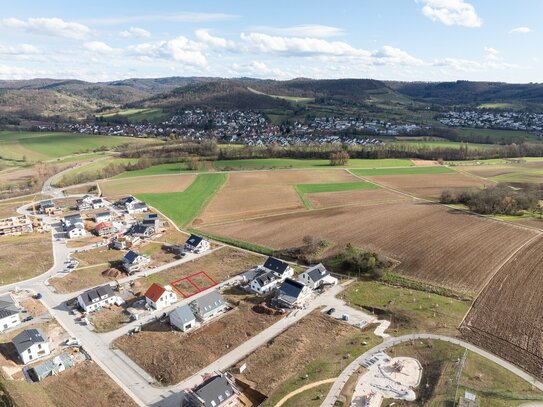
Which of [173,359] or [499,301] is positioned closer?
[173,359]

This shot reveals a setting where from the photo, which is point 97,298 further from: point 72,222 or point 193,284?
point 72,222

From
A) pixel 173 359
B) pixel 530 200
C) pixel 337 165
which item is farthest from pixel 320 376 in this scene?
pixel 337 165

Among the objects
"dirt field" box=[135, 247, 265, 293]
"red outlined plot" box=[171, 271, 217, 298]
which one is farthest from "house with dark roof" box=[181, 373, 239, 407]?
"dirt field" box=[135, 247, 265, 293]

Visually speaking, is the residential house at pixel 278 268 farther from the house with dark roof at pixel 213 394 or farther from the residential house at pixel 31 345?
Answer: the residential house at pixel 31 345

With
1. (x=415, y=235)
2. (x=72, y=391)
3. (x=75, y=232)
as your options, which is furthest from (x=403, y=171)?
(x=72, y=391)

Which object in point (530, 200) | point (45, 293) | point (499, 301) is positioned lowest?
point (45, 293)

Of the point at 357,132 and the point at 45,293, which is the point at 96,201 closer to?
the point at 45,293

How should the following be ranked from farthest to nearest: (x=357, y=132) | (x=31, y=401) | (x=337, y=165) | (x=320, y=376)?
(x=357, y=132)
(x=337, y=165)
(x=320, y=376)
(x=31, y=401)

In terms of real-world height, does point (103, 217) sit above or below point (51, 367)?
above

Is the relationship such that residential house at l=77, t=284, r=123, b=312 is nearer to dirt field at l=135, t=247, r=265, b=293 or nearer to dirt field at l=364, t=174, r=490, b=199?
dirt field at l=135, t=247, r=265, b=293
